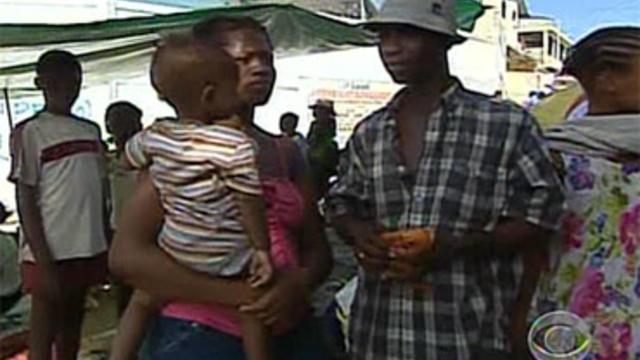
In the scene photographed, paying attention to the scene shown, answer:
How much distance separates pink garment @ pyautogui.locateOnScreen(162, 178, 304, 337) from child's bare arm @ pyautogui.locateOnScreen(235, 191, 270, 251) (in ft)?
0.13

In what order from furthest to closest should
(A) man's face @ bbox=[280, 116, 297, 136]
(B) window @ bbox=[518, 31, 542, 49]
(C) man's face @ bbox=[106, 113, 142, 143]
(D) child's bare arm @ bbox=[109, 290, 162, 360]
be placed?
1. (B) window @ bbox=[518, 31, 542, 49]
2. (A) man's face @ bbox=[280, 116, 297, 136]
3. (C) man's face @ bbox=[106, 113, 142, 143]
4. (D) child's bare arm @ bbox=[109, 290, 162, 360]

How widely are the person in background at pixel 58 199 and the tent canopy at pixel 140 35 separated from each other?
0.55 meters

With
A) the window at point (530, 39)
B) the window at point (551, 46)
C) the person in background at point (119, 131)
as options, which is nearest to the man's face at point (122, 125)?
the person in background at point (119, 131)

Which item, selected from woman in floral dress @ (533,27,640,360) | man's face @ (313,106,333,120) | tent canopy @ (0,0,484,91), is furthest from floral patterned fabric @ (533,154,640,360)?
man's face @ (313,106,333,120)

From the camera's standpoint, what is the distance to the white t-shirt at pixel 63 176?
11.7 ft

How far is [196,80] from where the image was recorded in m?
1.77

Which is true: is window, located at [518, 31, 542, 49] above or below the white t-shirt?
below

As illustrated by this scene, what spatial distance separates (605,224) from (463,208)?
33 centimetres

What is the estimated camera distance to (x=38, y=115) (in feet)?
11.9

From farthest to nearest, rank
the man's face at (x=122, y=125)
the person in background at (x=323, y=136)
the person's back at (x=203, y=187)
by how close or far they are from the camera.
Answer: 1. the person in background at (x=323, y=136)
2. the man's face at (x=122, y=125)
3. the person's back at (x=203, y=187)

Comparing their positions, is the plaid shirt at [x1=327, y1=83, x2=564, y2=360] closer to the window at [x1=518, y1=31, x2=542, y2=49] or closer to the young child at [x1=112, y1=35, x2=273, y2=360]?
the young child at [x1=112, y1=35, x2=273, y2=360]

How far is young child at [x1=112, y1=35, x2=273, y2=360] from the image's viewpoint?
1.71m

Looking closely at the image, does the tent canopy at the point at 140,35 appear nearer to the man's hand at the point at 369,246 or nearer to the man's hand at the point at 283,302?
the man's hand at the point at 369,246

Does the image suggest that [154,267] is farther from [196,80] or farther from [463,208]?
[463,208]
